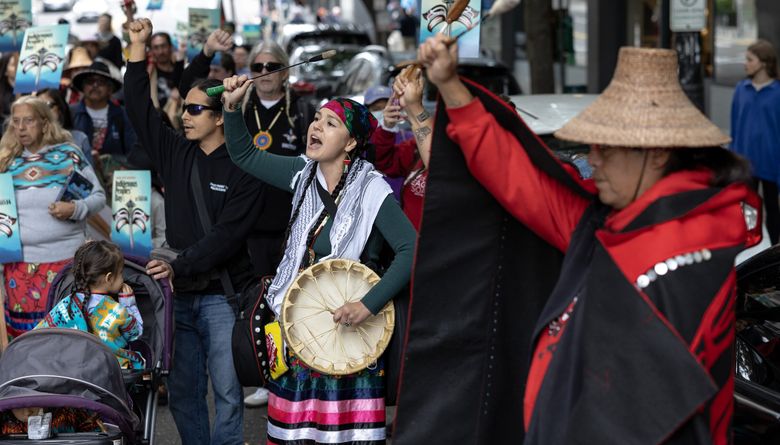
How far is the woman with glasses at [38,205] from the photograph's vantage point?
6.46 metres

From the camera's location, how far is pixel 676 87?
3346 mm

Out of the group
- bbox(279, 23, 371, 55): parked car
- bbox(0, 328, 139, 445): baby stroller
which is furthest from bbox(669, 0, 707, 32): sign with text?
bbox(279, 23, 371, 55): parked car

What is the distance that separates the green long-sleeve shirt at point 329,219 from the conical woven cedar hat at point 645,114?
52.5 inches

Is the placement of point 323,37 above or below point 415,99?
below

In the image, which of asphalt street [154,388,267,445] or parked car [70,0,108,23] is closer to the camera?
asphalt street [154,388,267,445]

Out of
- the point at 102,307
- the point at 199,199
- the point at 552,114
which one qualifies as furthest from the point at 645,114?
the point at 552,114

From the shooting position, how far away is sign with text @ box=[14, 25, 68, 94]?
27.4ft

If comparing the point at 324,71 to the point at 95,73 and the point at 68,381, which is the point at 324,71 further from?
the point at 68,381

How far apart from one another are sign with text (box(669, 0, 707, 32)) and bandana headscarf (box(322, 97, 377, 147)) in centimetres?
744

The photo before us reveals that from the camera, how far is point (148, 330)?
18.1ft

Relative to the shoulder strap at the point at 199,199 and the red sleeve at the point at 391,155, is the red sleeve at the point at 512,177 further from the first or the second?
the red sleeve at the point at 391,155

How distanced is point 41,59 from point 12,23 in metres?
1.27

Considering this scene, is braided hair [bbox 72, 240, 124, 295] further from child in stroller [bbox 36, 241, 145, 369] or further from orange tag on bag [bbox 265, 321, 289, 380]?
orange tag on bag [bbox 265, 321, 289, 380]

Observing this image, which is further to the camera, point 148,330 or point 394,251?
point 148,330
